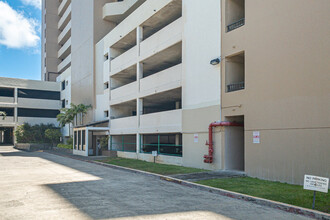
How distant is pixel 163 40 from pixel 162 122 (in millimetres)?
6304

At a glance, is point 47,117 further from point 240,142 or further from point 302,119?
point 302,119

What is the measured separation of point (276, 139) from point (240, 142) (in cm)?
380

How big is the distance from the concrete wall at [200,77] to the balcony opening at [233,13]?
0.64 m

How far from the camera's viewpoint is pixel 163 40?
76.3 ft

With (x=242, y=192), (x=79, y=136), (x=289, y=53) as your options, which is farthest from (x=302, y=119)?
(x=79, y=136)

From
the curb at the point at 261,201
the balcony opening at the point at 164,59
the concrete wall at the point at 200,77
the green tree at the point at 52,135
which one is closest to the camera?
the curb at the point at 261,201

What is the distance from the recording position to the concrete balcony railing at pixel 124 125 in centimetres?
2802

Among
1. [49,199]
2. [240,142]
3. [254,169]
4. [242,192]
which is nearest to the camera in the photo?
[49,199]

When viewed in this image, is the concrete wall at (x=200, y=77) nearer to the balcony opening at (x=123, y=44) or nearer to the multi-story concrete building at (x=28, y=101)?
the balcony opening at (x=123, y=44)

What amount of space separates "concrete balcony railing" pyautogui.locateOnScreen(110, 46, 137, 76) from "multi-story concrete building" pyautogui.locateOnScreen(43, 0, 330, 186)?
0.69 ft

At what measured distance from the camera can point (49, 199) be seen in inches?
385

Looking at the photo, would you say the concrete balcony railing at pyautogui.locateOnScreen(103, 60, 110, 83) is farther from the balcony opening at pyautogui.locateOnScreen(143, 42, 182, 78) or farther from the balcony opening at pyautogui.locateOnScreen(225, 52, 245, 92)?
the balcony opening at pyautogui.locateOnScreen(225, 52, 245, 92)

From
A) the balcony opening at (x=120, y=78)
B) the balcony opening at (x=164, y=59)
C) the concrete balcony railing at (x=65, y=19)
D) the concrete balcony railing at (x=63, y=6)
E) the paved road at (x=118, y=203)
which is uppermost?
the concrete balcony railing at (x=63, y=6)

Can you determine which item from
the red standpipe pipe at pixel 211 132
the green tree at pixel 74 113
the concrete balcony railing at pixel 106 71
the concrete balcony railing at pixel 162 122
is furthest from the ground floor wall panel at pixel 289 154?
the green tree at pixel 74 113
